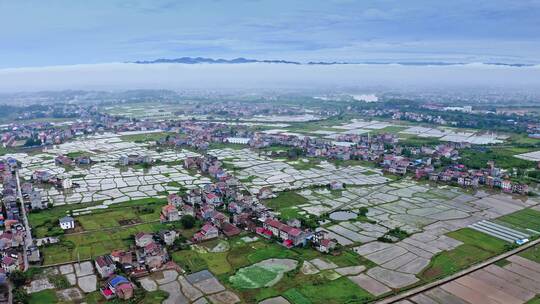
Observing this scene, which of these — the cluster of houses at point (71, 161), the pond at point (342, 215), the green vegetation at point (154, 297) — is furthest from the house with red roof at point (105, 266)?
the cluster of houses at point (71, 161)

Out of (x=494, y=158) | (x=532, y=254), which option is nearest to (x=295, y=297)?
(x=532, y=254)

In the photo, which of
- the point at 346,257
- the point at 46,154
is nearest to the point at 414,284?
the point at 346,257

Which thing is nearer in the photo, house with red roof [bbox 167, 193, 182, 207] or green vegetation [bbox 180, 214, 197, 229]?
green vegetation [bbox 180, 214, 197, 229]

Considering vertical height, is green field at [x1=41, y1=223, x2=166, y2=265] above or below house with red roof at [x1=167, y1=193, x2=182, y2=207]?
below

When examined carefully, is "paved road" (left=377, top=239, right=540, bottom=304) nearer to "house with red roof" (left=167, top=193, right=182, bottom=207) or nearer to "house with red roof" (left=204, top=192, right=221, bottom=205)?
"house with red roof" (left=204, top=192, right=221, bottom=205)

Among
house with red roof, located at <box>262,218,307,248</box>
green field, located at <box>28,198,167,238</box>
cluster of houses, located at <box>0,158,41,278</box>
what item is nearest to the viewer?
cluster of houses, located at <box>0,158,41,278</box>

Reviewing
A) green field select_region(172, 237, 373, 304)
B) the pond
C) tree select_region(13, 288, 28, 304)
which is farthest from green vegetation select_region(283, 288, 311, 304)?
Answer: tree select_region(13, 288, 28, 304)

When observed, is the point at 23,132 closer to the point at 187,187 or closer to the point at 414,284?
the point at 187,187

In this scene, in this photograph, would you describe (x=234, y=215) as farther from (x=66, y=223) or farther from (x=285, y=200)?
(x=66, y=223)
